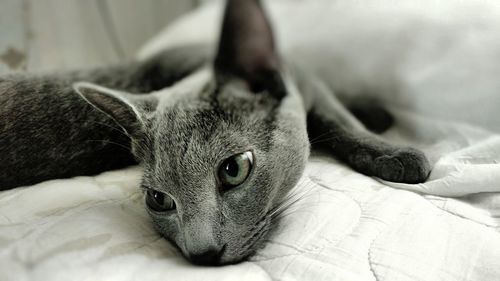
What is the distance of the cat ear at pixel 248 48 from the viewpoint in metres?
0.75

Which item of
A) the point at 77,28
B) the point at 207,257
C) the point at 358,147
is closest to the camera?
the point at 207,257

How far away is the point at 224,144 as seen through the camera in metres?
0.72

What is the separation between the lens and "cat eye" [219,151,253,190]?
717 mm

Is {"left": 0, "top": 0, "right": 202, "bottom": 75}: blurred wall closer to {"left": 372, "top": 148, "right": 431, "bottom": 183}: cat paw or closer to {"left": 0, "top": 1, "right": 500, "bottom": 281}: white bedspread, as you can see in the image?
{"left": 0, "top": 1, "right": 500, "bottom": 281}: white bedspread

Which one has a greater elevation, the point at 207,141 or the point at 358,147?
the point at 207,141

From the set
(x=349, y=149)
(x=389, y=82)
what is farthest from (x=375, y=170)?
(x=389, y=82)

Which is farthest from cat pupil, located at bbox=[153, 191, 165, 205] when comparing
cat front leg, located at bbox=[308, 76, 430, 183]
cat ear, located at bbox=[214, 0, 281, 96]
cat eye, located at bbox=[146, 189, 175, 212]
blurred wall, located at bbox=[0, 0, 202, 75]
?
blurred wall, located at bbox=[0, 0, 202, 75]

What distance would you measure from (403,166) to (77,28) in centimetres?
171

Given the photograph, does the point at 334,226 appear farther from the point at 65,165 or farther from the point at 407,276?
the point at 65,165

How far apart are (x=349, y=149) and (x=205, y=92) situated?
0.33 meters

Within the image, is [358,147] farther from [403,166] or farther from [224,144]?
[224,144]

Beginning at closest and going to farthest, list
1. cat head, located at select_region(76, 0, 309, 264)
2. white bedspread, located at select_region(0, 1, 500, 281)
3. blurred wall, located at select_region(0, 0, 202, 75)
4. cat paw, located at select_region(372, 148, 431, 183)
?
white bedspread, located at select_region(0, 1, 500, 281) < cat head, located at select_region(76, 0, 309, 264) < cat paw, located at select_region(372, 148, 431, 183) < blurred wall, located at select_region(0, 0, 202, 75)

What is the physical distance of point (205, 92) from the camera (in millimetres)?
823

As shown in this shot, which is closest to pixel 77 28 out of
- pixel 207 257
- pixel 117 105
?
pixel 117 105
